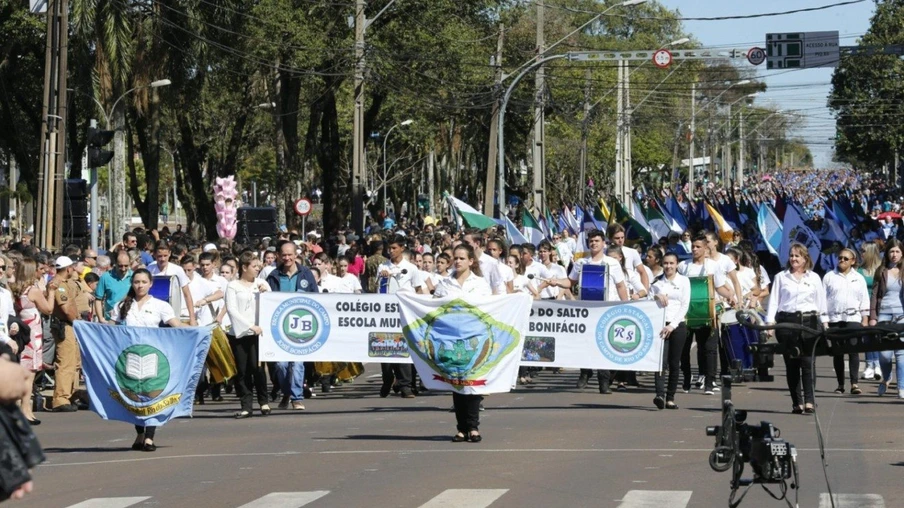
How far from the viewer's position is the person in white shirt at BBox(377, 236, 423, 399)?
1805 cm

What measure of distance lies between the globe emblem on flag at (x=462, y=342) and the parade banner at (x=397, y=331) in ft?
9.80

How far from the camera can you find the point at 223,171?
5262 cm

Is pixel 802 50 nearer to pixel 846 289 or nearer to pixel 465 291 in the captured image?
pixel 846 289

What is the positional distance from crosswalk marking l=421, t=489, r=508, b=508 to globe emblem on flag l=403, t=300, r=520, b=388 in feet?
9.07

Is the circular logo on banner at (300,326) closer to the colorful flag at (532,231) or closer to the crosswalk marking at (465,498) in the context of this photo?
the crosswalk marking at (465,498)

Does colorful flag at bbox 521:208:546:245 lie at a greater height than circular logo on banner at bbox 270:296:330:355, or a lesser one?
greater

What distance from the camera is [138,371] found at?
13.3 metres

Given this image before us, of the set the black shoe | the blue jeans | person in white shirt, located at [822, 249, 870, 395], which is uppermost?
person in white shirt, located at [822, 249, 870, 395]

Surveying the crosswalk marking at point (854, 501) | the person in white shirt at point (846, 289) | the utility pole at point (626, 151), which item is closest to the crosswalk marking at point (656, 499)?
the crosswalk marking at point (854, 501)

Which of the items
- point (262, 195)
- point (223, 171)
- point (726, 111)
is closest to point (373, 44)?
point (223, 171)

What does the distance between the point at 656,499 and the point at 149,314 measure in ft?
17.7

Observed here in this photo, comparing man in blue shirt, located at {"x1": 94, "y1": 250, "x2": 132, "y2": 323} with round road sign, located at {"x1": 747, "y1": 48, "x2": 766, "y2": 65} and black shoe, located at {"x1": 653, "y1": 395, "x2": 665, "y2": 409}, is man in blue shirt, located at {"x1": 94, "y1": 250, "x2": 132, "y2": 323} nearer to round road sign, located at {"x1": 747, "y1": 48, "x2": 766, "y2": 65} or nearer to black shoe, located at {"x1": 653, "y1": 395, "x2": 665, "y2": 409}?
black shoe, located at {"x1": 653, "y1": 395, "x2": 665, "y2": 409}

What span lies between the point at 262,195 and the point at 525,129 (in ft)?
136

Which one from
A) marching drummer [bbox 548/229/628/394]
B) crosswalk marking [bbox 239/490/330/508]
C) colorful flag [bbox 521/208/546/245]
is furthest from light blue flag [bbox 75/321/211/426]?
colorful flag [bbox 521/208/546/245]
